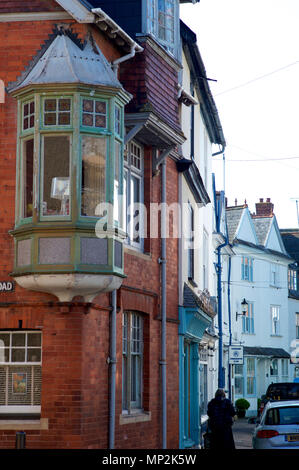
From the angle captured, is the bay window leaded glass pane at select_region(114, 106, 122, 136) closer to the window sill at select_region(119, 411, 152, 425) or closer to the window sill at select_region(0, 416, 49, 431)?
the window sill at select_region(0, 416, 49, 431)

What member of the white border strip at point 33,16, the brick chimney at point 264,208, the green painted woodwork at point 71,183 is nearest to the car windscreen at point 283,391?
the green painted woodwork at point 71,183

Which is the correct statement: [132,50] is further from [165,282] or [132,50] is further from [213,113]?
[213,113]

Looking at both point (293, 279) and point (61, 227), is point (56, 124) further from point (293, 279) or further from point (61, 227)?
point (293, 279)

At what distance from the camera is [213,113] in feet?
96.1

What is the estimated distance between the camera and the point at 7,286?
1433 cm

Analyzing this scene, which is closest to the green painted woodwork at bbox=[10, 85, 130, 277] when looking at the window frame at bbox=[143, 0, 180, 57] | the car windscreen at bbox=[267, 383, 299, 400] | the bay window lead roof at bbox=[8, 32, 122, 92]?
the bay window lead roof at bbox=[8, 32, 122, 92]

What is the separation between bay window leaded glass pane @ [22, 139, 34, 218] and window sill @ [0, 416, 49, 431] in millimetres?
3391

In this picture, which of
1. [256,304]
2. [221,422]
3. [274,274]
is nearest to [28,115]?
[221,422]

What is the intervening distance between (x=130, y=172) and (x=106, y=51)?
2672 mm

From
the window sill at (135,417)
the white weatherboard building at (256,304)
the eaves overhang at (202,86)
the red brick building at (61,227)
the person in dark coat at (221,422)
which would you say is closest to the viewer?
the red brick building at (61,227)

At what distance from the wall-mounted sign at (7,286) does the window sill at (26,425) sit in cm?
217

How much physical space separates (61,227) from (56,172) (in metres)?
1.00

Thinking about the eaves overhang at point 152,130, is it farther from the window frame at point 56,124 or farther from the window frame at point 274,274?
the window frame at point 274,274

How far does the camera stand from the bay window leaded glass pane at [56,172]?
46.0 feet
